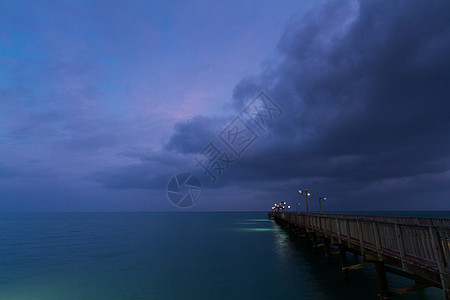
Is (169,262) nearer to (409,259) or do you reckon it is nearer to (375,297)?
(375,297)

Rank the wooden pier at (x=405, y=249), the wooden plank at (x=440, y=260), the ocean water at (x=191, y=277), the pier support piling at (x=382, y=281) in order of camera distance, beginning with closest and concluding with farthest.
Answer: the wooden plank at (x=440, y=260) < the wooden pier at (x=405, y=249) < the pier support piling at (x=382, y=281) < the ocean water at (x=191, y=277)

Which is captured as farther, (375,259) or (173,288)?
(173,288)

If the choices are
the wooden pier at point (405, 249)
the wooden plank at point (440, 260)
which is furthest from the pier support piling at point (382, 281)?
the wooden plank at point (440, 260)

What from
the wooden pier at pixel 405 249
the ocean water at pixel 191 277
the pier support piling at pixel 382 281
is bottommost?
the ocean water at pixel 191 277

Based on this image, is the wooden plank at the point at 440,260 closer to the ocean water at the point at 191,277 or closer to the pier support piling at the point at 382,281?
the pier support piling at the point at 382,281

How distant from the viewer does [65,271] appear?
19891 millimetres

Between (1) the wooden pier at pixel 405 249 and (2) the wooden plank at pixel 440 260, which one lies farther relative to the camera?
(1) the wooden pier at pixel 405 249

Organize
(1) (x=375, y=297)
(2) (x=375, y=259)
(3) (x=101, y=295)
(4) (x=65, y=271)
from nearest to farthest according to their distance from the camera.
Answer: (2) (x=375, y=259) → (1) (x=375, y=297) → (3) (x=101, y=295) → (4) (x=65, y=271)

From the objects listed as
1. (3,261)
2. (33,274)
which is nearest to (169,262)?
(33,274)

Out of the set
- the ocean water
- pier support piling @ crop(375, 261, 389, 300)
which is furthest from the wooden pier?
the ocean water

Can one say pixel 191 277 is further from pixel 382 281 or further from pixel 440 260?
pixel 440 260

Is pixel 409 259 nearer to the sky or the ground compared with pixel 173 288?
nearer to the sky

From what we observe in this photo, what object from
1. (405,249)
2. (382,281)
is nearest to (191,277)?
(382,281)

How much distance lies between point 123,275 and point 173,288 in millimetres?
5781
